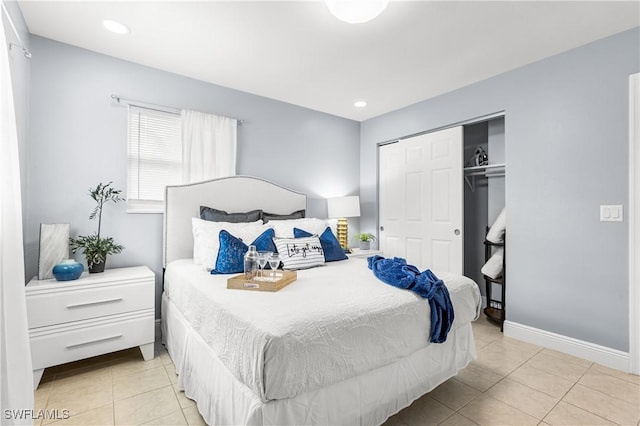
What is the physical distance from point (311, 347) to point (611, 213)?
8.69 feet

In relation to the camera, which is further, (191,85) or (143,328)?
(191,85)

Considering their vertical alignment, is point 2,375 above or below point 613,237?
below

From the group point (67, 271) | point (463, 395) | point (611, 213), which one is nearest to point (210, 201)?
point (67, 271)

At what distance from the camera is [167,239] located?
9.47 feet

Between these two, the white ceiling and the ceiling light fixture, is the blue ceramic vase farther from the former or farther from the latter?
the ceiling light fixture

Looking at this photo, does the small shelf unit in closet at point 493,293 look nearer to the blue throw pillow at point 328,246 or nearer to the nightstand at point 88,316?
the blue throw pillow at point 328,246

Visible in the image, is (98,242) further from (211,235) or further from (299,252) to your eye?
(299,252)

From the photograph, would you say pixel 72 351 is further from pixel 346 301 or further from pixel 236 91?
pixel 236 91

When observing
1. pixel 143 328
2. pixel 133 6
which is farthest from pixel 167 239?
pixel 133 6

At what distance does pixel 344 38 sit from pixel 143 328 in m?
2.79

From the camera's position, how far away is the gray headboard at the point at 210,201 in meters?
2.91

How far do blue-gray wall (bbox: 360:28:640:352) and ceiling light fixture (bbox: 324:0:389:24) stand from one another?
6.47 feet

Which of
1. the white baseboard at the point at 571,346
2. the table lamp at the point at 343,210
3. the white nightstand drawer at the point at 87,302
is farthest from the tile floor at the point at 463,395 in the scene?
the table lamp at the point at 343,210

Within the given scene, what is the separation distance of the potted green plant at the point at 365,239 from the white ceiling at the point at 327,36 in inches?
74.4
